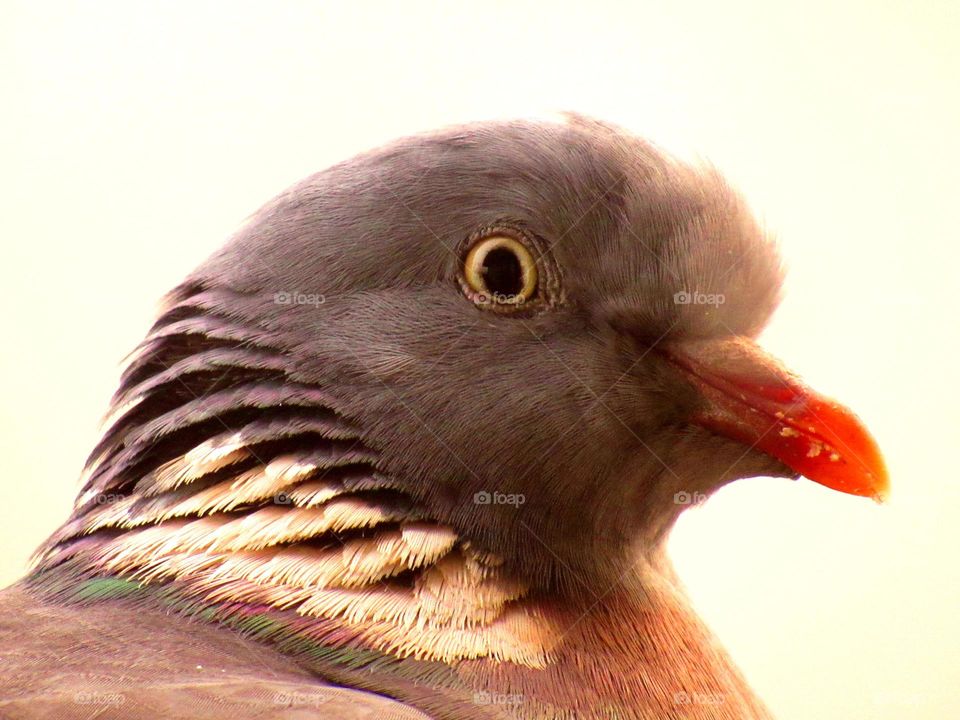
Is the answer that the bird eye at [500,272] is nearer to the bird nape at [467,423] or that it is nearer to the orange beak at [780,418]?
the bird nape at [467,423]

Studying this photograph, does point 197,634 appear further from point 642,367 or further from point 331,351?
point 642,367

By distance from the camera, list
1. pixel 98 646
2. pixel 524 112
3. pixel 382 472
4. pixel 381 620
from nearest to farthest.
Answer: pixel 98 646
pixel 381 620
pixel 382 472
pixel 524 112

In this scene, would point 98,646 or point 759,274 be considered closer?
point 98,646

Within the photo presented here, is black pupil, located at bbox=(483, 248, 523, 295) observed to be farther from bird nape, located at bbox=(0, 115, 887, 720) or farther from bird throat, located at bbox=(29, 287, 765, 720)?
bird throat, located at bbox=(29, 287, 765, 720)

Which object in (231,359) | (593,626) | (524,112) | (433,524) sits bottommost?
(593,626)

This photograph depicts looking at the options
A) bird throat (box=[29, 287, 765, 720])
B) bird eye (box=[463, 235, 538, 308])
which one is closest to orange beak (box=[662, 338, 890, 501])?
bird eye (box=[463, 235, 538, 308])

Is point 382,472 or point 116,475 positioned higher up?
point 382,472

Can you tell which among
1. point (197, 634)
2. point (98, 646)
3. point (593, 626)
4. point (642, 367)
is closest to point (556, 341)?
point (642, 367)

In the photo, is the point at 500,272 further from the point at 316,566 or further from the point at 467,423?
the point at 316,566

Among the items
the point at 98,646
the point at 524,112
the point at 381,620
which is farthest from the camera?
the point at 524,112
